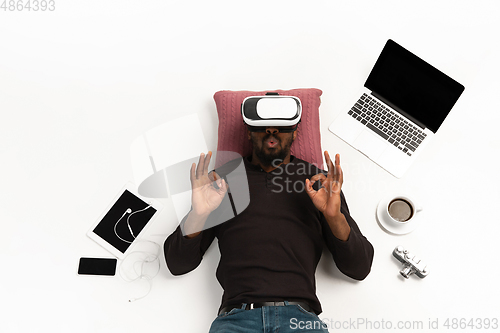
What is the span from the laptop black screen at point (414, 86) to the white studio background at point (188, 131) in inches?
5.9

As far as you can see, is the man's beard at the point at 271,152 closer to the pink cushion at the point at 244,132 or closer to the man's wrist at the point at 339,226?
the pink cushion at the point at 244,132

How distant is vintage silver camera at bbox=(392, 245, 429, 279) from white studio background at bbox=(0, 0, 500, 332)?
0.20 ft

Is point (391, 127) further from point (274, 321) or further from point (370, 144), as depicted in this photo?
point (274, 321)

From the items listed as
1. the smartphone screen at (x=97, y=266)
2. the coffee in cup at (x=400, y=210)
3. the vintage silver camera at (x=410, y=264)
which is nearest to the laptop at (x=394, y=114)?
the coffee in cup at (x=400, y=210)

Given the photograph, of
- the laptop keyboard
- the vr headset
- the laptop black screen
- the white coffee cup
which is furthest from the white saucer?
the vr headset

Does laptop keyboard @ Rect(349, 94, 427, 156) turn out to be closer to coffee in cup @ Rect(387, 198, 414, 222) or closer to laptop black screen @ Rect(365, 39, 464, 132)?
laptop black screen @ Rect(365, 39, 464, 132)

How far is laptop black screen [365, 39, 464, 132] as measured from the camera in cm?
163

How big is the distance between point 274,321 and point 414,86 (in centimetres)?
123

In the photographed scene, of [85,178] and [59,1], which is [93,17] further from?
[85,178]

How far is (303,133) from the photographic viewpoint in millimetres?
1697

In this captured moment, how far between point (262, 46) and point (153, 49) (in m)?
0.62

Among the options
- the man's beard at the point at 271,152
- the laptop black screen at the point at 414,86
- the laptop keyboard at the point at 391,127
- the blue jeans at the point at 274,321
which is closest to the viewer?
the blue jeans at the point at 274,321

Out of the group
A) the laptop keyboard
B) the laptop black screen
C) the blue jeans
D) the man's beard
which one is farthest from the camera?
the laptop keyboard

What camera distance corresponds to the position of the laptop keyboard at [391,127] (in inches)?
69.3
